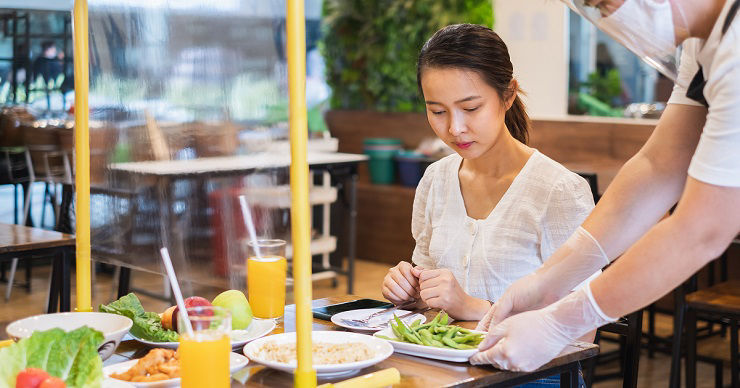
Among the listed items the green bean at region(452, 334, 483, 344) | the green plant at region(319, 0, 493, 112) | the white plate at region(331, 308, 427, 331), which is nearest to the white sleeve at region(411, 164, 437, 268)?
the white plate at region(331, 308, 427, 331)

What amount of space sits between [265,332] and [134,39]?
1734mm

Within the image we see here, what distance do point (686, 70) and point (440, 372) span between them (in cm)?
Answer: 62

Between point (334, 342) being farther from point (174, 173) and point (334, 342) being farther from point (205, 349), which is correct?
point (174, 173)

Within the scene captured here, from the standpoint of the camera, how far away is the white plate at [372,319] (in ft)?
5.66

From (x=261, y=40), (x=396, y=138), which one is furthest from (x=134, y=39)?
(x=396, y=138)

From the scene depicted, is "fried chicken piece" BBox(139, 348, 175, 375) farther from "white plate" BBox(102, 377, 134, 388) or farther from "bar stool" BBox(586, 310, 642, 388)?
"bar stool" BBox(586, 310, 642, 388)

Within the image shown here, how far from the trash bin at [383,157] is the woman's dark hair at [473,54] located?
4.34 m

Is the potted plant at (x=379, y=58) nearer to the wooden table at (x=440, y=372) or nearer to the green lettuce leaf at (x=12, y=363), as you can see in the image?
the wooden table at (x=440, y=372)

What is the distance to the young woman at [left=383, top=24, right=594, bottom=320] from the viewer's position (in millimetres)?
2066

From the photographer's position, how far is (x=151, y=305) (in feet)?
16.4

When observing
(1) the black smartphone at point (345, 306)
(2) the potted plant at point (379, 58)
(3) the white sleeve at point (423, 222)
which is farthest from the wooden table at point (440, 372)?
(2) the potted plant at point (379, 58)

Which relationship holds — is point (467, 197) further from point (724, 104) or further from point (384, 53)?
point (384, 53)

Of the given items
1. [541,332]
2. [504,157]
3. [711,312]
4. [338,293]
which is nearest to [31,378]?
[541,332]

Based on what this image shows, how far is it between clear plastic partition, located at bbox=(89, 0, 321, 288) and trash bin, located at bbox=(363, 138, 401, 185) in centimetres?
281
